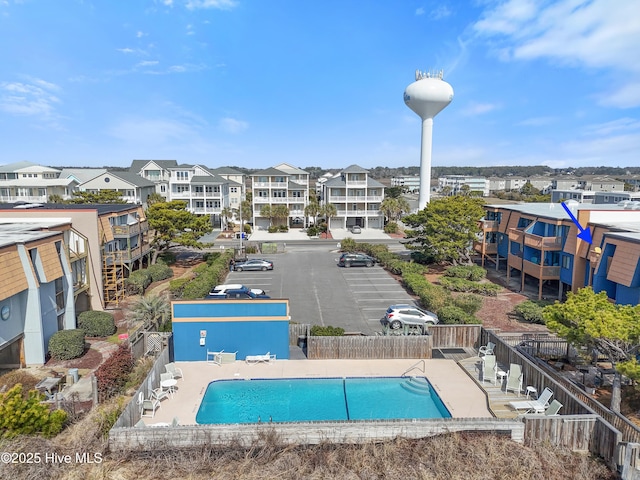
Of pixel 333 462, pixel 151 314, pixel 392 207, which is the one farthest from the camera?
pixel 392 207

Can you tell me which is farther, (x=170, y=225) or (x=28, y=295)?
(x=170, y=225)

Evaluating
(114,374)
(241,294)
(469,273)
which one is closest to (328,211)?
Result: (469,273)

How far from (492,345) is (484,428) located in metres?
6.72

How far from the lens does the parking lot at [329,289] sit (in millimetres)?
25094

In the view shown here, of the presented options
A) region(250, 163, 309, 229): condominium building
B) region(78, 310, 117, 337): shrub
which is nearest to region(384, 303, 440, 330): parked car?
region(78, 310, 117, 337): shrub

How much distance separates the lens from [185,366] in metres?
18.5

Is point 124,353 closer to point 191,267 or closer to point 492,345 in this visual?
point 492,345

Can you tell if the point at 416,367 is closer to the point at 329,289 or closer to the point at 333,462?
the point at 333,462

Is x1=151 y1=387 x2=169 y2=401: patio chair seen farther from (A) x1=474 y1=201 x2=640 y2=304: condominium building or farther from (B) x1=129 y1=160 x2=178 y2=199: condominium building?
(B) x1=129 y1=160 x2=178 y2=199: condominium building

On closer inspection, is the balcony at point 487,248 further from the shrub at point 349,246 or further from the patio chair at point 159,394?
the patio chair at point 159,394

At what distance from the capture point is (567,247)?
27.4m

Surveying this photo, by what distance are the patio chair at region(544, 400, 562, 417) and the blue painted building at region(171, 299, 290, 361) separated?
10.0 meters

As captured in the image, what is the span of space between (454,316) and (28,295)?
61.9 ft

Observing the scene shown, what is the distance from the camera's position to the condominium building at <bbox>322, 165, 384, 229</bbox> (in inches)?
2478
